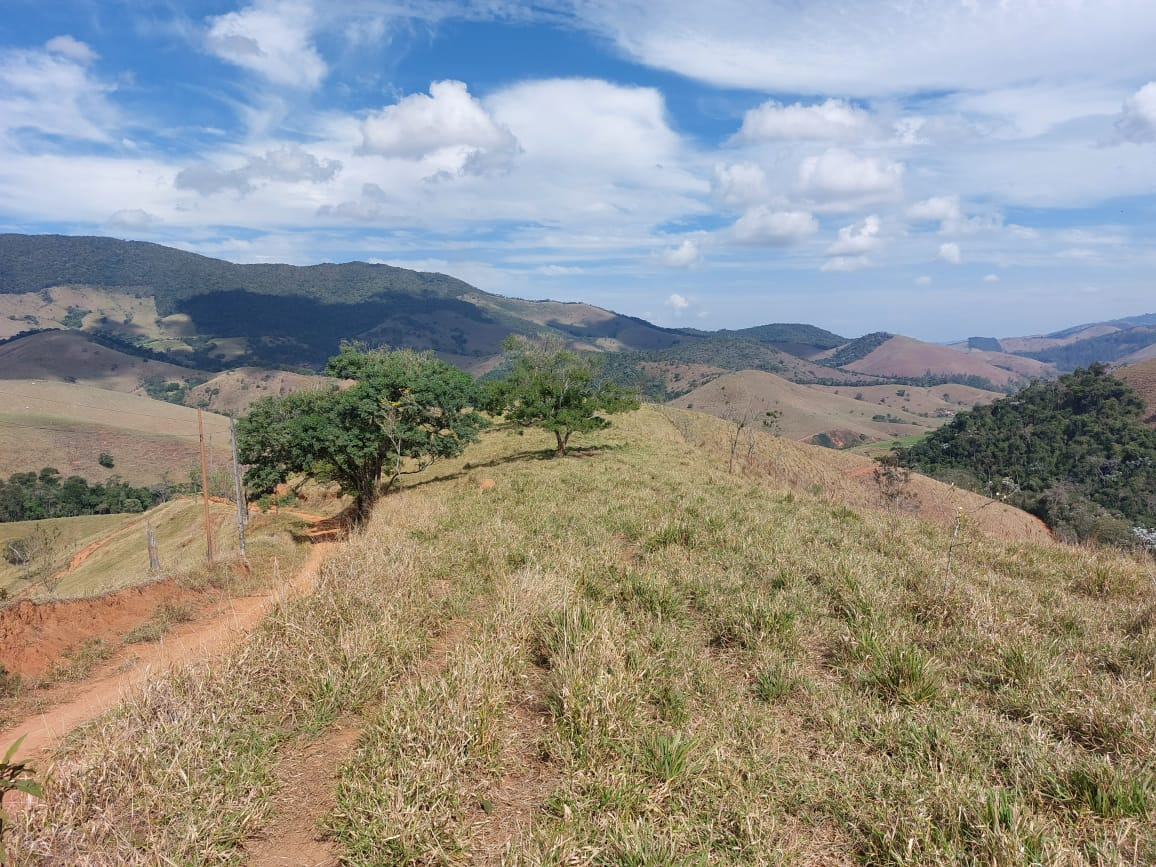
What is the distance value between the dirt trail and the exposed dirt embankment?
1034 millimetres

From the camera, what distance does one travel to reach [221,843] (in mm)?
3842

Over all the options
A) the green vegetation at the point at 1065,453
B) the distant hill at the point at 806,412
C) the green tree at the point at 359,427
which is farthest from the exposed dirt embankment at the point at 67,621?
the distant hill at the point at 806,412

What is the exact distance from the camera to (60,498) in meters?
78.2

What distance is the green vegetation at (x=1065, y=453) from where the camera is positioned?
174ft

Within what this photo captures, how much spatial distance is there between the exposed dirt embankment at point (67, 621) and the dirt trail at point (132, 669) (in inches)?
40.7

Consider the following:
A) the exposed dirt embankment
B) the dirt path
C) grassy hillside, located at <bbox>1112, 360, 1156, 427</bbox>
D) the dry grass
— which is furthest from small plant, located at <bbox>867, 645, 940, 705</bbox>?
grassy hillside, located at <bbox>1112, 360, 1156, 427</bbox>

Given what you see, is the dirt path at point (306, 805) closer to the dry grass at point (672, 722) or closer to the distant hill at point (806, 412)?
the dry grass at point (672, 722)

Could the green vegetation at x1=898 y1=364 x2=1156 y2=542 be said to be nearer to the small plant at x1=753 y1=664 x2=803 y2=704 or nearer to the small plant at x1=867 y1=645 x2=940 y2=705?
the small plant at x1=867 y1=645 x2=940 y2=705

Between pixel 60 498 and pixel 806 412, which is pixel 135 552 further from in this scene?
pixel 806 412

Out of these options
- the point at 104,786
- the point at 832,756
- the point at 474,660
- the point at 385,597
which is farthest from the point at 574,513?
the point at 104,786

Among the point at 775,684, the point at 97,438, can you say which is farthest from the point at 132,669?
the point at 97,438

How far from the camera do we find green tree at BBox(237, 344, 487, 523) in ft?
73.3

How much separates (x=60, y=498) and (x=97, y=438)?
40544 mm

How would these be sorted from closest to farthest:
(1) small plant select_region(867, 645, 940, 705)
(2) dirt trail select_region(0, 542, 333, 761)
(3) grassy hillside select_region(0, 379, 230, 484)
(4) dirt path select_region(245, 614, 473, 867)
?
(4) dirt path select_region(245, 614, 473, 867) < (1) small plant select_region(867, 645, 940, 705) < (2) dirt trail select_region(0, 542, 333, 761) < (3) grassy hillside select_region(0, 379, 230, 484)
